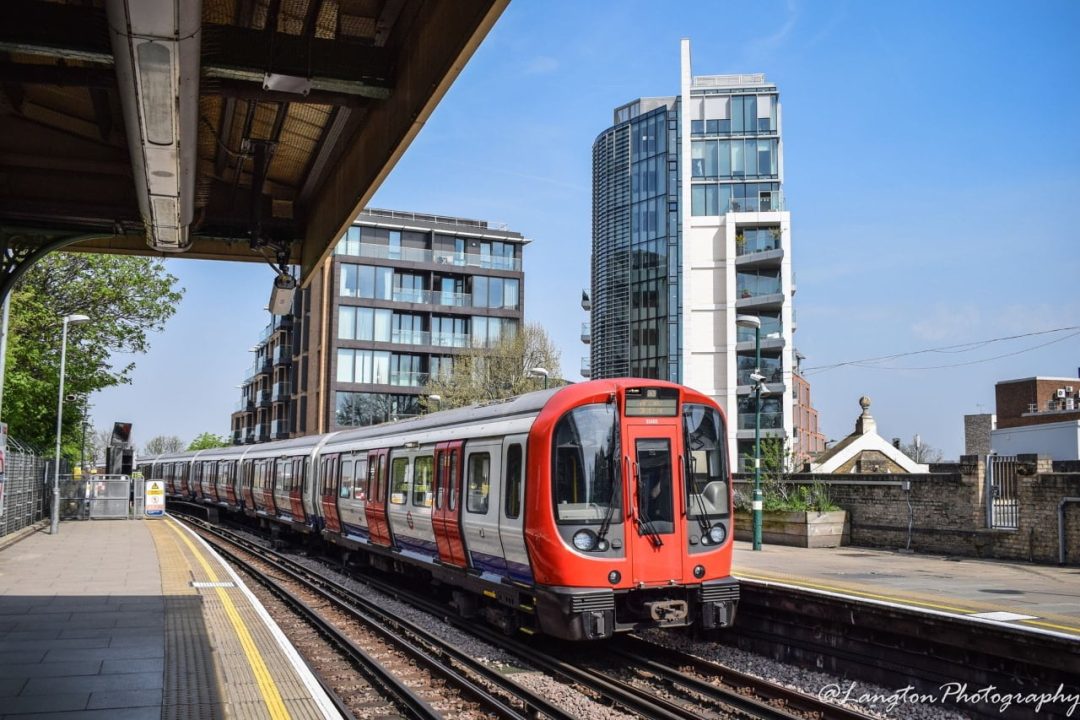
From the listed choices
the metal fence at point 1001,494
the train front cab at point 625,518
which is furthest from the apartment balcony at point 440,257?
the train front cab at point 625,518

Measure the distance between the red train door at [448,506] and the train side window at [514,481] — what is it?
5.59 ft

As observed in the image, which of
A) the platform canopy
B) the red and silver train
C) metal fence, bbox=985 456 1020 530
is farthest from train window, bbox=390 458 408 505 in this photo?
metal fence, bbox=985 456 1020 530

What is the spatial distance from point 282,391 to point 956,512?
188 feet

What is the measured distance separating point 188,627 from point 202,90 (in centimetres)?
686

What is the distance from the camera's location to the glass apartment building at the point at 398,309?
5853 centimetres

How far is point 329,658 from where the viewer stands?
1148cm

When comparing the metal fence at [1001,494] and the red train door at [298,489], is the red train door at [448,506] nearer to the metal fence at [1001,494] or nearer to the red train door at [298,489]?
the red train door at [298,489]

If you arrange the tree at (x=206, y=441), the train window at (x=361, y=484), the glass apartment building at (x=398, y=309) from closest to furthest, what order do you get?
1. the train window at (x=361, y=484)
2. the glass apartment building at (x=398, y=309)
3. the tree at (x=206, y=441)

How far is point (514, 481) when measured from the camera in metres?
11.2

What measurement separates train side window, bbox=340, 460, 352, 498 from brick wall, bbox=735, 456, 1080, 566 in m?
11.7

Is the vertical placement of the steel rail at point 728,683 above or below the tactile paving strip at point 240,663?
below

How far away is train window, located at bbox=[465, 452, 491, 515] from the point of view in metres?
12.0

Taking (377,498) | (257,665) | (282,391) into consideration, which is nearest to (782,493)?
(377,498)

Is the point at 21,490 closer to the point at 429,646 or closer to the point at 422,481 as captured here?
the point at 422,481
